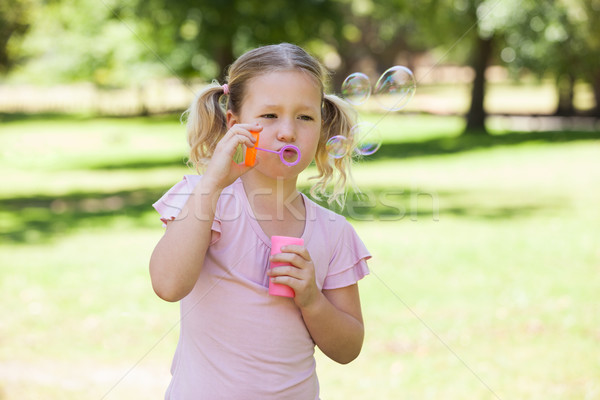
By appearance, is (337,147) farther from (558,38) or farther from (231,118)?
(558,38)

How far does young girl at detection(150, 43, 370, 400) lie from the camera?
185 centimetres

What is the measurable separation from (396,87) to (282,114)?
1.78 m

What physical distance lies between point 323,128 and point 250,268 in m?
0.62

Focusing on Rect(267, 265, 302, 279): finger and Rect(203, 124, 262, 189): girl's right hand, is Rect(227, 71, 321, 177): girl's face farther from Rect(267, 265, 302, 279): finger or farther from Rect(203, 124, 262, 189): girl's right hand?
Rect(267, 265, 302, 279): finger

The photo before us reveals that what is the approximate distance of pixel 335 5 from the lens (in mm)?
19141

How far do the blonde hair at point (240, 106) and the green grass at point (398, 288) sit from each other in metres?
2.09

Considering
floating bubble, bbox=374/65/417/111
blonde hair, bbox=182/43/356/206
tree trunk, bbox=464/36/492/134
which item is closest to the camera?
blonde hair, bbox=182/43/356/206

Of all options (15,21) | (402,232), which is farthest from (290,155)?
(15,21)

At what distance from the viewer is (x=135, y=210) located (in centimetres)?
1022

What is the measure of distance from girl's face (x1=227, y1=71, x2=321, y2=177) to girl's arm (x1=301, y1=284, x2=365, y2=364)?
0.38 meters

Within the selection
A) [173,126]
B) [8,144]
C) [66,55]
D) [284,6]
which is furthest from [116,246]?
[66,55]

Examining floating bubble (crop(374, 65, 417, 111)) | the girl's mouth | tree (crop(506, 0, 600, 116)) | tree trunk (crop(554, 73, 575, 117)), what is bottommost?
tree trunk (crop(554, 73, 575, 117))

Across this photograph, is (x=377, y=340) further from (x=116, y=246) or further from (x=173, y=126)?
(x=173, y=126)

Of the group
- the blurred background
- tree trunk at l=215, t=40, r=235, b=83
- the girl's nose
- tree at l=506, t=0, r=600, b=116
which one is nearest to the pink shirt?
the girl's nose
